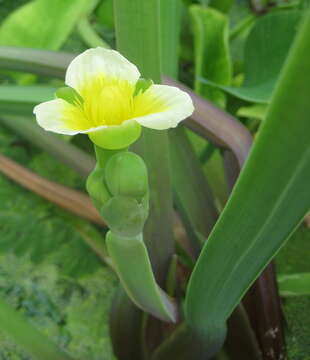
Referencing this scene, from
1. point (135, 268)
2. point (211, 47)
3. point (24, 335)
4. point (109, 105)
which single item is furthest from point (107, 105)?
point (211, 47)

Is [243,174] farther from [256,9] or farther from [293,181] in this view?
[256,9]

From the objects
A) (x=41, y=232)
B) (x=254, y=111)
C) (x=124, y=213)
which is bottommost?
(x=41, y=232)

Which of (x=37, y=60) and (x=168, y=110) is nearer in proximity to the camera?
(x=168, y=110)

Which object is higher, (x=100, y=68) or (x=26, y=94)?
(x=100, y=68)

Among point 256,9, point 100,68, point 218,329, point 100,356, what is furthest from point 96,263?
point 256,9

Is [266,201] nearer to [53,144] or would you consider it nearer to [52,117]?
[52,117]

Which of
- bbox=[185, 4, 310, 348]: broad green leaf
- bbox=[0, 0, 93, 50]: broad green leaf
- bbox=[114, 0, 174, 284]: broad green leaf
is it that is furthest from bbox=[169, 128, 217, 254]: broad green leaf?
bbox=[0, 0, 93, 50]: broad green leaf

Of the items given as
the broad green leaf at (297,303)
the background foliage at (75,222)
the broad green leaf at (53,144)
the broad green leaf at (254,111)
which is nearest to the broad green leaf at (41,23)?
the background foliage at (75,222)
